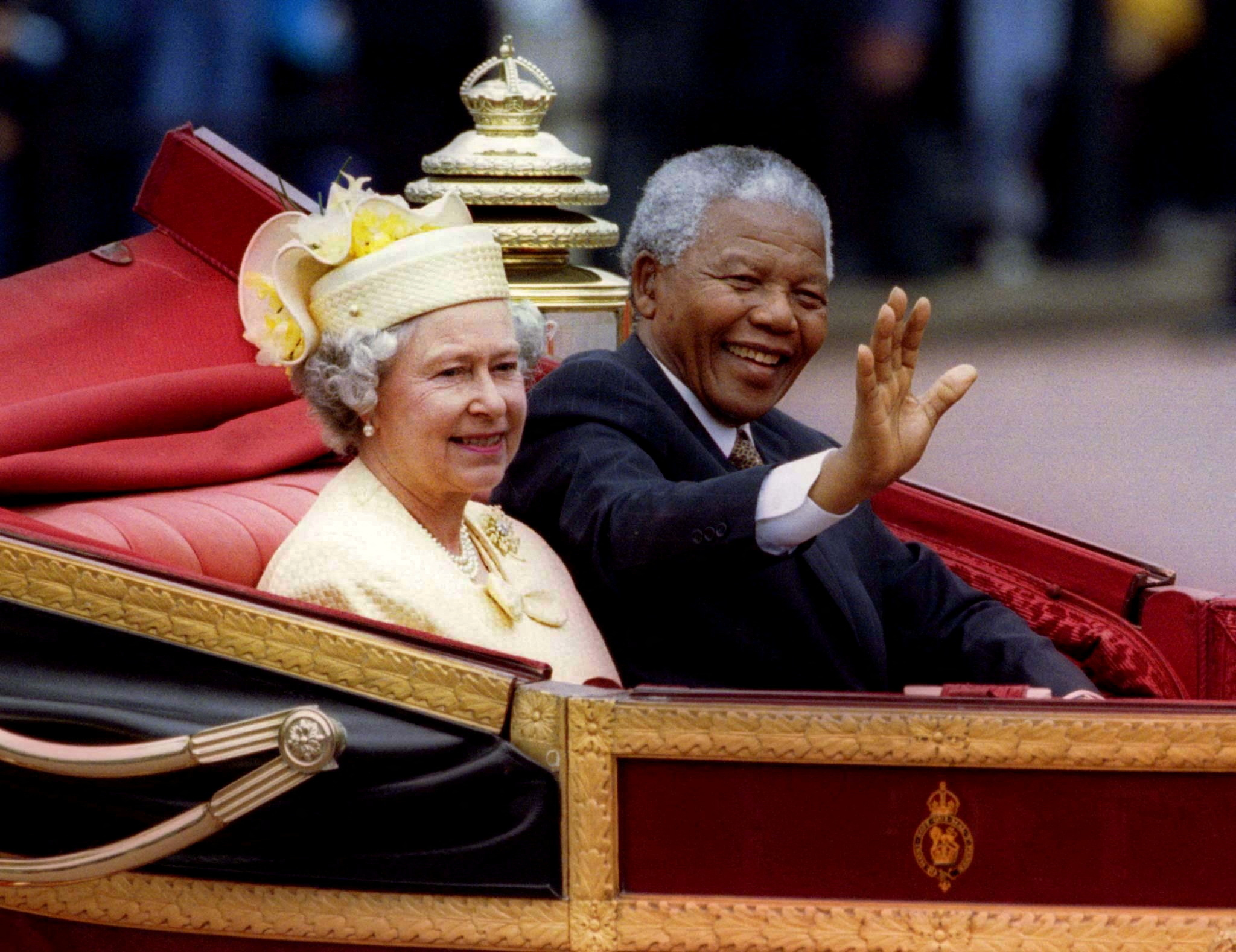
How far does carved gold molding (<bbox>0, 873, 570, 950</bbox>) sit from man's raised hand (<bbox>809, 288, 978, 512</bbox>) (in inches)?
20.1

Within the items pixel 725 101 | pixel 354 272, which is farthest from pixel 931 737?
pixel 725 101

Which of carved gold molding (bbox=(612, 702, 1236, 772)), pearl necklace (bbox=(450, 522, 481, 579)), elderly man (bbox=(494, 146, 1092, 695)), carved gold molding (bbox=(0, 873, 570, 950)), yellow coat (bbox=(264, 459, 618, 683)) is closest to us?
carved gold molding (bbox=(612, 702, 1236, 772))

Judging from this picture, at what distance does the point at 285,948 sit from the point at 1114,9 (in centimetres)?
751

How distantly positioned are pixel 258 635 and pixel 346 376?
1.07 ft

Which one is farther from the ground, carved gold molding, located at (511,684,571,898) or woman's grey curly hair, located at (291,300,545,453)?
woman's grey curly hair, located at (291,300,545,453)

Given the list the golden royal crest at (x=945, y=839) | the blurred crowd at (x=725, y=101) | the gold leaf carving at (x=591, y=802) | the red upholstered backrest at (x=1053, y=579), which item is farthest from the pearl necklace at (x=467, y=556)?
the blurred crowd at (x=725, y=101)

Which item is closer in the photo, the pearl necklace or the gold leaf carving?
the gold leaf carving

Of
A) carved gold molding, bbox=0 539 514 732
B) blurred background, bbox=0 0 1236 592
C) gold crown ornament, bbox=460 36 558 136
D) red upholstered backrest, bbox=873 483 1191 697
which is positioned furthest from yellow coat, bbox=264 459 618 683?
blurred background, bbox=0 0 1236 592

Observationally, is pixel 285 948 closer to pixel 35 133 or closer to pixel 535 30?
pixel 35 133

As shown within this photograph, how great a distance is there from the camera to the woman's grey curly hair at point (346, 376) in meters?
2.42

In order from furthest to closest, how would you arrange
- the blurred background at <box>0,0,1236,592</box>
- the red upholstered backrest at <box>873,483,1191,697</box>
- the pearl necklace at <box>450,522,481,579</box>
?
1. the blurred background at <box>0,0,1236,592</box>
2. the red upholstered backrest at <box>873,483,1191,697</box>
3. the pearl necklace at <box>450,522,481,579</box>

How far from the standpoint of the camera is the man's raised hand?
7.35 ft

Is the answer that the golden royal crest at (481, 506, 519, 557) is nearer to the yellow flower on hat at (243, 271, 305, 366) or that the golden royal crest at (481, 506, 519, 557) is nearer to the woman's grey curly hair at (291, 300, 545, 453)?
the woman's grey curly hair at (291, 300, 545, 453)

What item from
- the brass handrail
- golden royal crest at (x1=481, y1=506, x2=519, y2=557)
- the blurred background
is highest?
the blurred background
